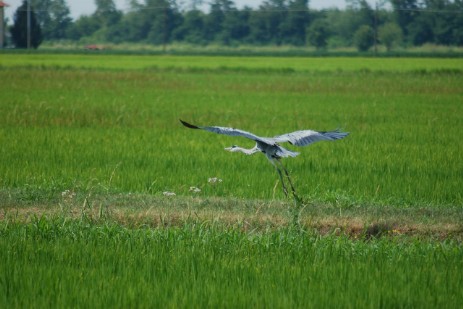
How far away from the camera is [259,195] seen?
7133mm

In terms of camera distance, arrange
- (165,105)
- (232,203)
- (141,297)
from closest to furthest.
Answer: (141,297) → (232,203) → (165,105)

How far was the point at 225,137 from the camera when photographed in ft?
36.4

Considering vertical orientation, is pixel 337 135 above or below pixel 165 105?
above

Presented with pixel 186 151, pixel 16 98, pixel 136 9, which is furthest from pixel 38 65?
pixel 136 9

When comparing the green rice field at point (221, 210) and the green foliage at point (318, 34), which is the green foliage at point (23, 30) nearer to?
the green foliage at point (318, 34)

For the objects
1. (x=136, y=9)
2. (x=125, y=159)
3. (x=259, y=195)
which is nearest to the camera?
(x=259, y=195)

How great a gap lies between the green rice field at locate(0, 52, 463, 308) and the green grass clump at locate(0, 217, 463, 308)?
1 cm

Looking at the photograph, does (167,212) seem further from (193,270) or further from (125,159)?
(125,159)

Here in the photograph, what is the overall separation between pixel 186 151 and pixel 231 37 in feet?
154

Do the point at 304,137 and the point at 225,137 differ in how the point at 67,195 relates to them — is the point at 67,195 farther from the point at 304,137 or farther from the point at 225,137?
the point at 225,137

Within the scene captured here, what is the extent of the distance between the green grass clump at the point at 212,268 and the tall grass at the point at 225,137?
54.5 inches

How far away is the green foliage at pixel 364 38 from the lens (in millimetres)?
51659

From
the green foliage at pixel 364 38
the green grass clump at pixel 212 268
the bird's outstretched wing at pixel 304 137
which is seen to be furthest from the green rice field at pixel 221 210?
the green foliage at pixel 364 38

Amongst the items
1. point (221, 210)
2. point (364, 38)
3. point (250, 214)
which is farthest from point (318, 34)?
point (250, 214)
